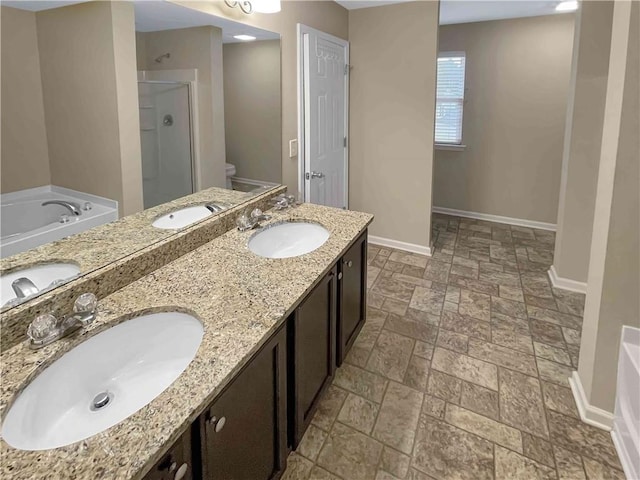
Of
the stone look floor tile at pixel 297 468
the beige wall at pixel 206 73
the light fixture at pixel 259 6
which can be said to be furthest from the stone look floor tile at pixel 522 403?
the light fixture at pixel 259 6

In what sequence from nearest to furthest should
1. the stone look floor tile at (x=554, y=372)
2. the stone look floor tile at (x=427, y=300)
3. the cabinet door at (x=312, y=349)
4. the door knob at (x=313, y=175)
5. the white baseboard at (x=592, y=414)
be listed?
the cabinet door at (x=312, y=349) < the white baseboard at (x=592, y=414) < the stone look floor tile at (x=554, y=372) < the stone look floor tile at (x=427, y=300) < the door knob at (x=313, y=175)

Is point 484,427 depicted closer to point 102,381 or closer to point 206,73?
point 102,381

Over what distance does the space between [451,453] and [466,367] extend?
0.69 metres

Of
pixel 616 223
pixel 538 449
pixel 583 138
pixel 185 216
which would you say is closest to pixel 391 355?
pixel 538 449

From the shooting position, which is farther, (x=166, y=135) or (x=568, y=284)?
(x=568, y=284)

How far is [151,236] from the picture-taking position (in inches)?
65.7

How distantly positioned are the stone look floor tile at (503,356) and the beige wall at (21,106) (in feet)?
7.88

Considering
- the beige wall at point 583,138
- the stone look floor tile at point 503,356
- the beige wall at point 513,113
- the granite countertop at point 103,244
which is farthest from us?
the beige wall at point 513,113

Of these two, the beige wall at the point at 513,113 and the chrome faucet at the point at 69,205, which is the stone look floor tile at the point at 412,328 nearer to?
the chrome faucet at the point at 69,205

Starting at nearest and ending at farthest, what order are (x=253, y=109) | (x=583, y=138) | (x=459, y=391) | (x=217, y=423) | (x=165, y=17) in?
(x=217, y=423) < (x=165, y=17) < (x=459, y=391) < (x=253, y=109) < (x=583, y=138)

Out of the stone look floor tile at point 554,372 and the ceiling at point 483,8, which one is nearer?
the stone look floor tile at point 554,372

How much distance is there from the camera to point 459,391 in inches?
87.1

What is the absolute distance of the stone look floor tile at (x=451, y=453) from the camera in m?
1.73

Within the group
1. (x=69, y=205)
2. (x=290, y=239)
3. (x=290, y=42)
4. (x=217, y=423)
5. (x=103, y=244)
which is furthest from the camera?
(x=290, y=42)
